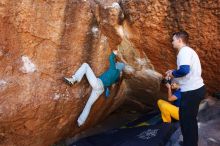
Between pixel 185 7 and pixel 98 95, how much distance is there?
178cm

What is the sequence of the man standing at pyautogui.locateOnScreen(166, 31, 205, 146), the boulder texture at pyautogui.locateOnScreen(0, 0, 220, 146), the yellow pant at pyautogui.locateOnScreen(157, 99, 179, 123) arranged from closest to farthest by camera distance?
1. the man standing at pyautogui.locateOnScreen(166, 31, 205, 146)
2. the boulder texture at pyautogui.locateOnScreen(0, 0, 220, 146)
3. the yellow pant at pyautogui.locateOnScreen(157, 99, 179, 123)

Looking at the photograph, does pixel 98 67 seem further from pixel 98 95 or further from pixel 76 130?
pixel 76 130

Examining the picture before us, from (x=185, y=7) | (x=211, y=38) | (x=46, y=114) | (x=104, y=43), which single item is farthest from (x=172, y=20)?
(x=46, y=114)

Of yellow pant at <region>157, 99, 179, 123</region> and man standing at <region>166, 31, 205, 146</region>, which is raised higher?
man standing at <region>166, 31, 205, 146</region>

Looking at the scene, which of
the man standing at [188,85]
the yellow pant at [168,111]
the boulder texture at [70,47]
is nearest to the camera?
the man standing at [188,85]

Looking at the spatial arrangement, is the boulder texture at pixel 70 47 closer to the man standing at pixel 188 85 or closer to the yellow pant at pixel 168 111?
the yellow pant at pixel 168 111

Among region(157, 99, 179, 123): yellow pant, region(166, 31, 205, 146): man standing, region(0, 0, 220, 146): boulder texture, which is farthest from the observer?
region(157, 99, 179, 123): yellow pant

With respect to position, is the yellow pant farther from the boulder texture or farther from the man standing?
the man standing

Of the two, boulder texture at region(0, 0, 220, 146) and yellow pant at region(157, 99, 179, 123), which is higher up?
boulder texture at region(0, 0, 220, 146)

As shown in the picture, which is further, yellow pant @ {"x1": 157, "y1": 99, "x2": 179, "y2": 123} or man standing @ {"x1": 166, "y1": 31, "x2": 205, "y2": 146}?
yellow pant @ {"x1": 157, "y1": 99, "x2": 179, "y2": 123}

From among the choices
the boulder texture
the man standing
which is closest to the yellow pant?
the boulder texture

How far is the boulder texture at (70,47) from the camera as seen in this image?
4.69 metres

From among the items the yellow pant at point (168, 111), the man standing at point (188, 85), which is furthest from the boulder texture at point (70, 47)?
the man standing at point (188, 85)

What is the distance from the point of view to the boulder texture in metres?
4.69
